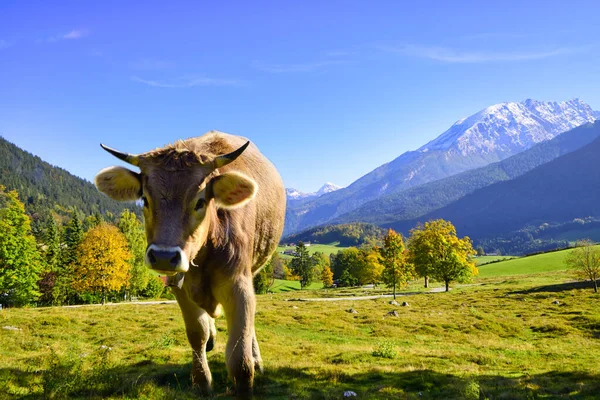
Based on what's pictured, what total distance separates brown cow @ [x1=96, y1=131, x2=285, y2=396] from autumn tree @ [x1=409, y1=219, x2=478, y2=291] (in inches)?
2645

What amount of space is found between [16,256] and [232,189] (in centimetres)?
5539

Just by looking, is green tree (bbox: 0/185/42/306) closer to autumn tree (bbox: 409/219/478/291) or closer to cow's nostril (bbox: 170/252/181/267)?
cow's nostril (bbox: 170/252/181/267)

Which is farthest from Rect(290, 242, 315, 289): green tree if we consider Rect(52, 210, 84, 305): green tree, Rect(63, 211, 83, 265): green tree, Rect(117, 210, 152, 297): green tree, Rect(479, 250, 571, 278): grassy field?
Rect(63, 211, 83, 265): green tree

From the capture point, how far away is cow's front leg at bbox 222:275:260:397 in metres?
6.02

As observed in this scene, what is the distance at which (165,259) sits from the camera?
4676 millimetres

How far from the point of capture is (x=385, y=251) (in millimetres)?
65938

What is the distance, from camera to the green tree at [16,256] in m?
46.8

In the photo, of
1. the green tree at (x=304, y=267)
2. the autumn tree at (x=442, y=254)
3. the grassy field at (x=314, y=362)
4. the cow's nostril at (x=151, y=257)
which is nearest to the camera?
the cow's nostril at (x=151, y=257)

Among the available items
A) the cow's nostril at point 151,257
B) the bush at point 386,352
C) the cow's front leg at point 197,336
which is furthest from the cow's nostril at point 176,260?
the bush at point 386,352

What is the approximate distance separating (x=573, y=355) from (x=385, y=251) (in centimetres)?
4776

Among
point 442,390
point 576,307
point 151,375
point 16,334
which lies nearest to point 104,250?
point 16,334

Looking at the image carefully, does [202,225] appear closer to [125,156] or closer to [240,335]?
[125,156]

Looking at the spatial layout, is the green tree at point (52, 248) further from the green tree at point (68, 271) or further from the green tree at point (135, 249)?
the green tree at point (135, 249)

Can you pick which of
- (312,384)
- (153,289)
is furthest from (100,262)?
(312,384)
